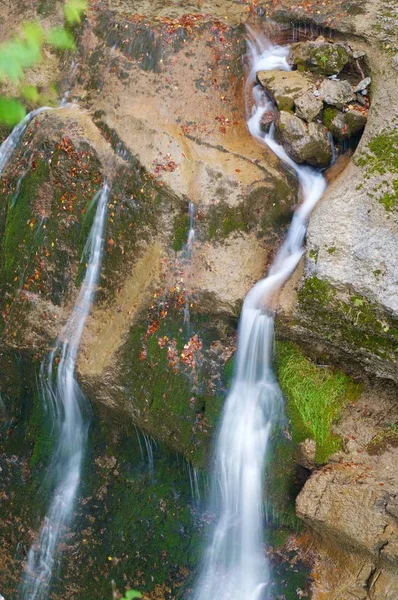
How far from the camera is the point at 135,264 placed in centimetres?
621

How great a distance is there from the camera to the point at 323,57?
20.8ft

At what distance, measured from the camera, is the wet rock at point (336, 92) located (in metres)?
6.16

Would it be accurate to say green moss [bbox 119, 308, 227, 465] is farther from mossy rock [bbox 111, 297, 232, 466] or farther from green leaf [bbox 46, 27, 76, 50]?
green leaf [bbox 46, 27, 76, 50]

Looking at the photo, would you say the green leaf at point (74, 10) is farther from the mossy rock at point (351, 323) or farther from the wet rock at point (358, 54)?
the mossy rock at point (351, 323)

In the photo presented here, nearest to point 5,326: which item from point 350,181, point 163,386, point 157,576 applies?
point 163,386

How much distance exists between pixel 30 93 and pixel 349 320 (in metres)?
4.43

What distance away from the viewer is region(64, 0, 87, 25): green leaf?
702 cm

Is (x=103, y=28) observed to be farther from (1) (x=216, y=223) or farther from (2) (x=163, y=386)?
(2) (x=163, y=386)

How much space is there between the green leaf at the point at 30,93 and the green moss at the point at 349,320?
12.7ft

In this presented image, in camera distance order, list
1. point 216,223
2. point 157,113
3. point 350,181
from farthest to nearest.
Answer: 1. point 157,113
2. point 216,223
3. point 350,181

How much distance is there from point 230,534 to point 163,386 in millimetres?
1563

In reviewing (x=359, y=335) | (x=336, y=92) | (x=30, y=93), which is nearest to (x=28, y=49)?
(x=30, y=93)

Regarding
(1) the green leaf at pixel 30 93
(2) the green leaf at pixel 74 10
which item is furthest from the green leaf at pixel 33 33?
(1) the green leaf at pixel 30 93

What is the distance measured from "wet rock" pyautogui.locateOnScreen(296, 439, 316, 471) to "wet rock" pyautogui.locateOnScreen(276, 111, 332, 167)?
Result: 2.72 meters
